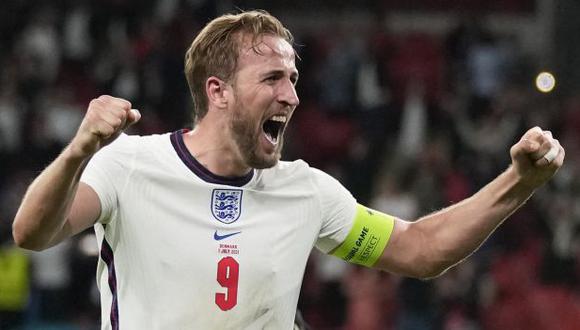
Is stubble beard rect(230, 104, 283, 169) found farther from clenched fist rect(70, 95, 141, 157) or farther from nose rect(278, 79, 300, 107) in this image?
clenched fist rect(70, 95, 141, 157)

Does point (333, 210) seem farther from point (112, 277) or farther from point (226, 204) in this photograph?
point (112, 277)

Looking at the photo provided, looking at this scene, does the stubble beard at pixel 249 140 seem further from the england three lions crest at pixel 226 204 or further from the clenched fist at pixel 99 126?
the clenched fist at pixel 99 126

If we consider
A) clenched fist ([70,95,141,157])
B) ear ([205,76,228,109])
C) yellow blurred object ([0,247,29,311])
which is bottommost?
yellow blurred object ([0,247,29,311])

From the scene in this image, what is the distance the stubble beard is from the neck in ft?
0.09

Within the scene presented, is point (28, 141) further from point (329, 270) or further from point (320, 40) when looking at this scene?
point (320, 40)

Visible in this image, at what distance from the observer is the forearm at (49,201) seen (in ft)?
11.4

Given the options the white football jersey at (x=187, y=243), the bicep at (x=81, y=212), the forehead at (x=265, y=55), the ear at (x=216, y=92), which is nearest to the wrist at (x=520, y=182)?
the white football jersey at (x=187, y=243)

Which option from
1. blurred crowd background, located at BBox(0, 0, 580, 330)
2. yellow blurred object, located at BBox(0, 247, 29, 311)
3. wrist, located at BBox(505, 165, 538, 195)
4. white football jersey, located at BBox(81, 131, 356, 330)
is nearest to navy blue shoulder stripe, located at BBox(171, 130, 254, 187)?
white football jersey, located at BBox(81, 131, 356, 330)

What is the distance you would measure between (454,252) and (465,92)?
333 inches

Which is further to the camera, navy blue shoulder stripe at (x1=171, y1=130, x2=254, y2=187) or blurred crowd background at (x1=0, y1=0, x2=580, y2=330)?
blurred crowd background at (x1=0, y1=0, x2=580, y2=330)

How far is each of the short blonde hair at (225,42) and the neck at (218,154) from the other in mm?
157

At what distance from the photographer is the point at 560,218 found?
10727 mm

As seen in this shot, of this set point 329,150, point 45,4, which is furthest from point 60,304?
point 45,4

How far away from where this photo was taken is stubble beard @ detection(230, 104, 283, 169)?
4.08m
